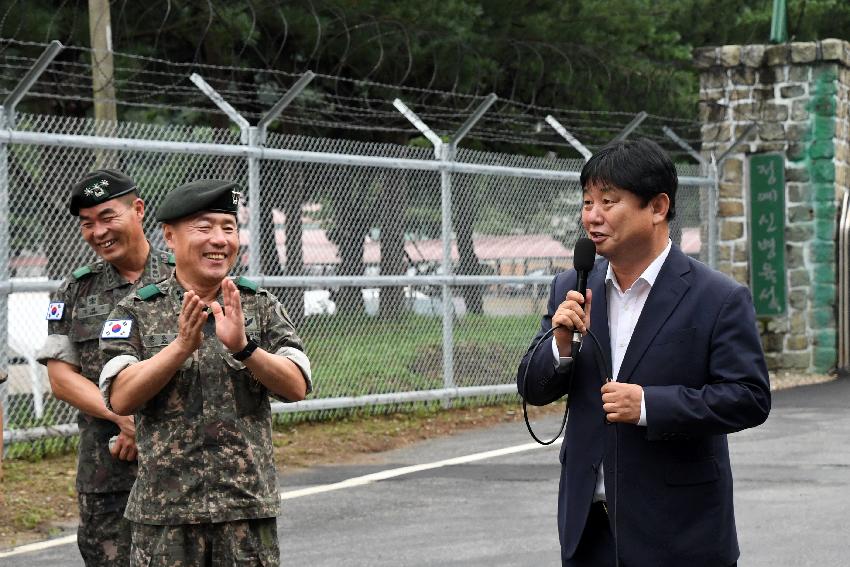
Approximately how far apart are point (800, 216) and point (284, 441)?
27.6 ft

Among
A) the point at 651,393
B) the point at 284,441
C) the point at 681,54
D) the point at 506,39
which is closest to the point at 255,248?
the point at 284,441

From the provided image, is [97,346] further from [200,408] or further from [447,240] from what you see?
[447,240]

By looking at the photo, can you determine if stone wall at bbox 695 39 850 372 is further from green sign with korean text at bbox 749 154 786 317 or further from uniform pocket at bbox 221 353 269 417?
uniform pocket at bbox 221 353 269 417

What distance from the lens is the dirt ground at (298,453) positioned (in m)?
8.67

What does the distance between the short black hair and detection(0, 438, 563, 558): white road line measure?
479 centimetres

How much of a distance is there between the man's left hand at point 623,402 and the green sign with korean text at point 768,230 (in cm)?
1371

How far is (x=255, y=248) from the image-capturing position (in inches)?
444

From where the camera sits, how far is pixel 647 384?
13.2 ft

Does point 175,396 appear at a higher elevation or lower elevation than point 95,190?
lower

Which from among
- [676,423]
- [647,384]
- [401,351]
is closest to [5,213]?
[401,351]

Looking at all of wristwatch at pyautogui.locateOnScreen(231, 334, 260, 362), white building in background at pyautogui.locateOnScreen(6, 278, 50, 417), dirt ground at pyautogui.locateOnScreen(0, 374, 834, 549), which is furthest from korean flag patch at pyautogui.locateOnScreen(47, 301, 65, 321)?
white building in background at pyautogui.locateOnScreen(6, 278, 50, 417)

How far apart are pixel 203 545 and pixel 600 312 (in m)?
1.35

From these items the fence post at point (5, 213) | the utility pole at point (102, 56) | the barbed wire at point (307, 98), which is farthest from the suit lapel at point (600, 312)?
the barbed wire at point (307, 98)

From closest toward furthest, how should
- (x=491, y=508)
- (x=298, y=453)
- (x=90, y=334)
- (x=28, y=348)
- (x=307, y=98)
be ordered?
(x=90, y=334)
(x=491, y=508)
(x=298, y=453)
(x=28, y=348)
(x=307, y=98)
